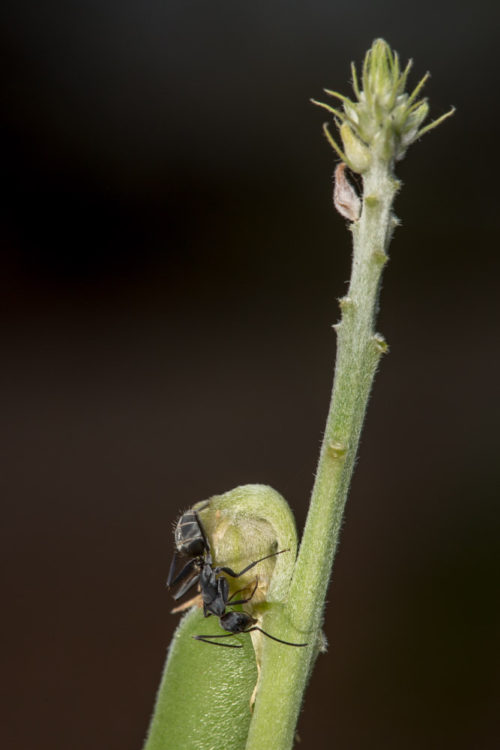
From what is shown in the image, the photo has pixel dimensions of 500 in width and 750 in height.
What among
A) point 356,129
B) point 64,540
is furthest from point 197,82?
point 356,129

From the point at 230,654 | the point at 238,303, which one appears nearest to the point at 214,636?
the point at 230,654

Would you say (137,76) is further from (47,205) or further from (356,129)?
(356,129)

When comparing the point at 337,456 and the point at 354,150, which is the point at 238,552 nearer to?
the point at 337,456

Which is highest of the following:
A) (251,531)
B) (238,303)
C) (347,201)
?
(238,303)

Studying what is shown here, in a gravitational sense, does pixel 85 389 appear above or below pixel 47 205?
below

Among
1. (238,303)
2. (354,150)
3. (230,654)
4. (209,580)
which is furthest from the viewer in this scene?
(238,303)

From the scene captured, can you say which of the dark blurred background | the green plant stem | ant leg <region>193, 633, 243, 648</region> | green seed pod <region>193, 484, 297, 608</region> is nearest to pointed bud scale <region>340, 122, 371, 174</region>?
the green plant stem

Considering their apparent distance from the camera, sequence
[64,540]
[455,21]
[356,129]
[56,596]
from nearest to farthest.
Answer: [356,129]
[56,596]
[64,540]
[455,21]

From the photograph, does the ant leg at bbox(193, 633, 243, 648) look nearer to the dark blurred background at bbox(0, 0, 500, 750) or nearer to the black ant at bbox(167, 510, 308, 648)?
the black ant at bbox(167, 510, 308, 648)
